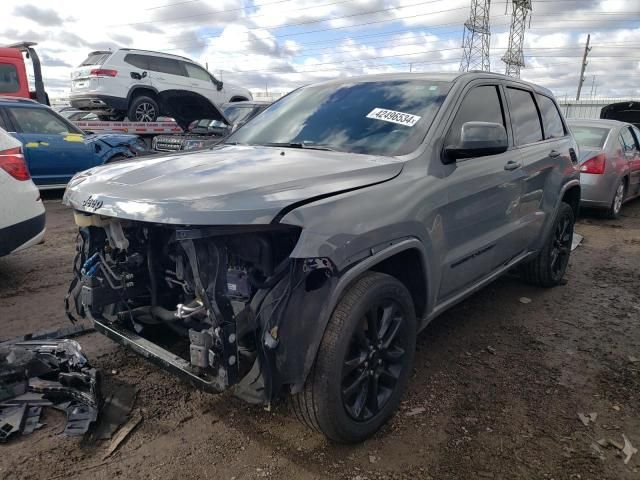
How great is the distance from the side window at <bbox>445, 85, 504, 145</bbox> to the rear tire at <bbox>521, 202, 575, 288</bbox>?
1.43 meters

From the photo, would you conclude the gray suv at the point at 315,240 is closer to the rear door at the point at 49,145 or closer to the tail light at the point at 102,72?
the rear door at the point at 49,145

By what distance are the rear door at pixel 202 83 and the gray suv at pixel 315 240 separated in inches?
410

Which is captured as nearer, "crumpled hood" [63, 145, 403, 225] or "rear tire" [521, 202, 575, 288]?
"crumpled hood" [63, 145, 403, 225]

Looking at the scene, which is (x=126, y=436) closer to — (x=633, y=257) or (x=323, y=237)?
(x=323, y=237)

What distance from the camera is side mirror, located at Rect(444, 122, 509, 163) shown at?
286cm

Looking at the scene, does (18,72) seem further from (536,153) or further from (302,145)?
(536,153)

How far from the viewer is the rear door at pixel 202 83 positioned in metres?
13.3

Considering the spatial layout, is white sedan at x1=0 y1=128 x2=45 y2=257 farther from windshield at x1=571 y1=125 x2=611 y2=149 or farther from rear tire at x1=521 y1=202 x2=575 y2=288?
windshield at x1=571 y1=125 x2=611 y2=149

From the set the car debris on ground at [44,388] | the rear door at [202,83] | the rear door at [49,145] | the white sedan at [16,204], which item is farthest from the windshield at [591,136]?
the rear door at [202,83]

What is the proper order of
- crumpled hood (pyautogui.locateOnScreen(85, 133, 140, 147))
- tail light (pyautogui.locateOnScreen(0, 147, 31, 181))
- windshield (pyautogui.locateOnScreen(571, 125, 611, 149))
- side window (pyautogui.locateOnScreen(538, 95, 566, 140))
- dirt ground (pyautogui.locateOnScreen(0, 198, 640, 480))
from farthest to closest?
crumpled hood (pyautogui.locateOnScreen(85, 133, 140, 147)) < windshield (pyautogui.locateOnScreen(571, 125, 611, 149)) < side window (pyautogui.locateOnScreen(538, 95, 566, 140)) < tail light (pyautogui.locateOnScreen(0, 147, 31, 181)) < dirt ground (pyautogui.locateOnScreen(0, 198, 640, 480))

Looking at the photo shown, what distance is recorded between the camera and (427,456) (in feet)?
8.03

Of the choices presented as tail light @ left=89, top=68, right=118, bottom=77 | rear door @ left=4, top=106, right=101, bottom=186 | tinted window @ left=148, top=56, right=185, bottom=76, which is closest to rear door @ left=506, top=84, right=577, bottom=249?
rear door @ left=4, top=106, right=101, bottom=186

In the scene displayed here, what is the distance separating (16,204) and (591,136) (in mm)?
7917

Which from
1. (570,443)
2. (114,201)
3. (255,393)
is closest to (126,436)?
(255,393)
